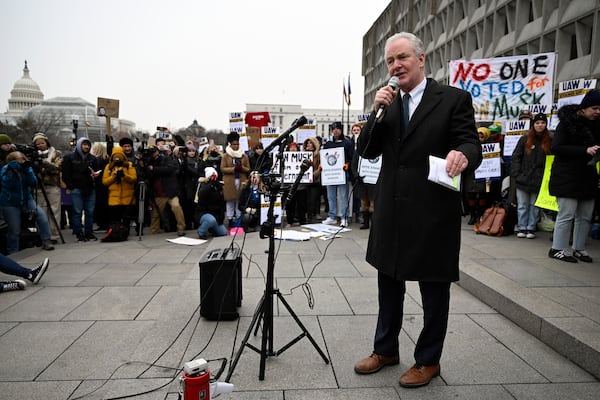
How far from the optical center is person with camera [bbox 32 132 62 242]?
8.45 meters

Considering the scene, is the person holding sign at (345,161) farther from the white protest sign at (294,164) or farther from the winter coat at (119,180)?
the winter coat at (119,180)

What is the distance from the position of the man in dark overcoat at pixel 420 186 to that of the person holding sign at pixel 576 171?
3.66m

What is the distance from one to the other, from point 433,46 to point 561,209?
122 feet

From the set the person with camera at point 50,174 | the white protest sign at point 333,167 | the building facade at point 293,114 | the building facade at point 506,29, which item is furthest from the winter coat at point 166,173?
the building facade at point 293,114

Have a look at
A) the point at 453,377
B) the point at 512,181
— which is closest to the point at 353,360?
the point at 453,377

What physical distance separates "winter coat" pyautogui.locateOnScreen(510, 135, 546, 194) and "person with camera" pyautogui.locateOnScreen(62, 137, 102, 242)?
8.53m

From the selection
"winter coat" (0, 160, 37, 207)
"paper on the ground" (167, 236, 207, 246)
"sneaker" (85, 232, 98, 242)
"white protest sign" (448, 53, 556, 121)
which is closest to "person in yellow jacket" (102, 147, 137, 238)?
"sneaker" (85, 232, 98, 242)

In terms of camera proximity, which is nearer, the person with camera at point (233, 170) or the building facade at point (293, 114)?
the person with camera at point (233, 170)

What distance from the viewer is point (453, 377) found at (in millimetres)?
2979

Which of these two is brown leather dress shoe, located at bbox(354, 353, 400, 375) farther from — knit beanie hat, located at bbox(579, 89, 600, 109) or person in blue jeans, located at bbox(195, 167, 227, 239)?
person in blue jeans, located at bbox(195, 167, 227, 239)

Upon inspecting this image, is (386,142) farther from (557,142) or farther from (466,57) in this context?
(466,57)

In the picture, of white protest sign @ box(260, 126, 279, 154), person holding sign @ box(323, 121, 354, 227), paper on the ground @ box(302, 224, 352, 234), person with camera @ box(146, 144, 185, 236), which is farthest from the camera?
white protest sign @ box(260, 126, 279, 154)

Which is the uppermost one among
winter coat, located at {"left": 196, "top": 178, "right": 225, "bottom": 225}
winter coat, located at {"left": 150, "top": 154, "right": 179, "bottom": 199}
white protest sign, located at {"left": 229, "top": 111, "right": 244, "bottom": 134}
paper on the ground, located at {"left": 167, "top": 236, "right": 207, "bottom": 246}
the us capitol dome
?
the us capitol dome

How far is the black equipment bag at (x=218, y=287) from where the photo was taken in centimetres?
400
